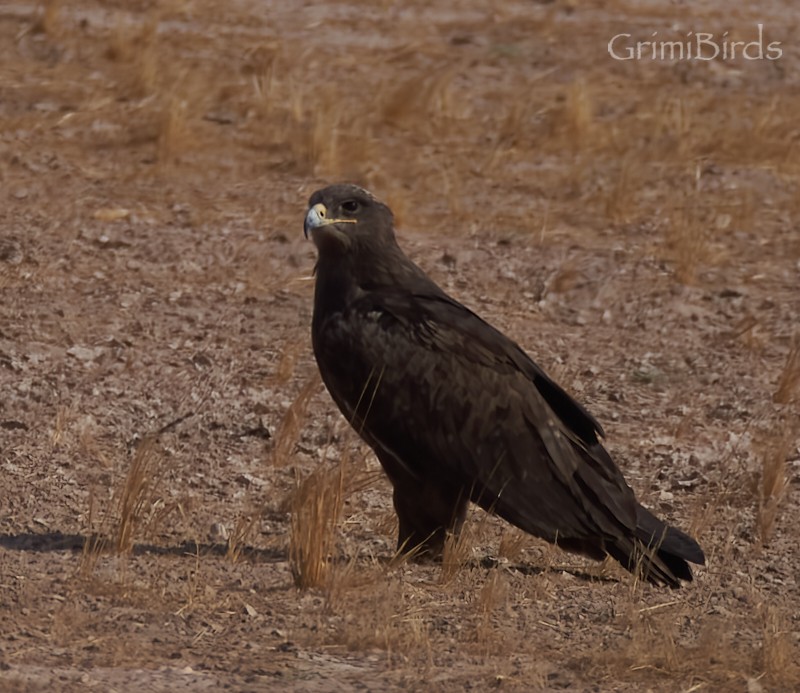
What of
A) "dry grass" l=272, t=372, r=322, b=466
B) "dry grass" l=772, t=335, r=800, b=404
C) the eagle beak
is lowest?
"dry grass" l=272, t=372, r=322, b=466

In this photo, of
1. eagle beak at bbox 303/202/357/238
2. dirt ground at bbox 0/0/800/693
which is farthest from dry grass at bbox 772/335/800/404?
eagle beak at bbox 303/202/357/238

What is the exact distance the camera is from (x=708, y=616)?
6.51 meters

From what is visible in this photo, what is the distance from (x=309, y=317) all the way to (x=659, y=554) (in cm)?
365

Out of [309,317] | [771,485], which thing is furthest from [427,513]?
[309,317]

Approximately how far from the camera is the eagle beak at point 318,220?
274 inches

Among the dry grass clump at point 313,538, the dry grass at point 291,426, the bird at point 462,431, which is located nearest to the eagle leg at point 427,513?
the bird at point 462,431

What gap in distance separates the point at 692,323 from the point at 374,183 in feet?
8.98

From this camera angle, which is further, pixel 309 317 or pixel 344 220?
pixel 309 317

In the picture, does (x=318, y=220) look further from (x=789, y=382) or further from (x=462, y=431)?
(x=789, y=382)

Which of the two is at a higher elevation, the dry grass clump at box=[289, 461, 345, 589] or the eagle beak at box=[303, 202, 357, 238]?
the eagle beak at box=[303, 202, 357, 238]

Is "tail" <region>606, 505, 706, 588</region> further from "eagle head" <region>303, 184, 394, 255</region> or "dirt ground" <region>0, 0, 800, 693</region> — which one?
"eagle head" <region>303, 184, 394, 255</region>

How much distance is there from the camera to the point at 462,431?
6770mm

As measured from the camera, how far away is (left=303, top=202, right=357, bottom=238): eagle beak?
6965mm

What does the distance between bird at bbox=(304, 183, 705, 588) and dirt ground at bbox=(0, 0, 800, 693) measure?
0.18m
